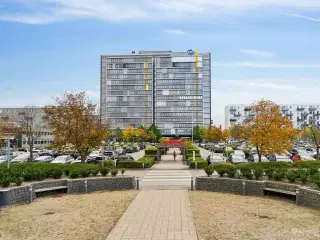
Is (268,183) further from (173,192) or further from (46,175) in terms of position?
(46,175)

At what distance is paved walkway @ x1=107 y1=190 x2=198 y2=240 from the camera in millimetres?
9773

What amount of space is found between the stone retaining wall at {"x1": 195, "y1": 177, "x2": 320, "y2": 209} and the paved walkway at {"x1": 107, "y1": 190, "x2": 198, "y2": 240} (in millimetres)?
2862

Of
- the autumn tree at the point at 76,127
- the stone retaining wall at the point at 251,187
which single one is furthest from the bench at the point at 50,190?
the autumn tree at the point at 76,127

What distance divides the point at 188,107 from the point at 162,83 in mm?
14333

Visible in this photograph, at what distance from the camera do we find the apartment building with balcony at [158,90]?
150 metres

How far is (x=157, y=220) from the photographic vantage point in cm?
1155

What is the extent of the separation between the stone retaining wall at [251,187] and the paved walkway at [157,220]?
286 centimetres

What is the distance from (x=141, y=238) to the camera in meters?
9.44

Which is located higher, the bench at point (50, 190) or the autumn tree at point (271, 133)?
the autumn tree at point (271, 133)

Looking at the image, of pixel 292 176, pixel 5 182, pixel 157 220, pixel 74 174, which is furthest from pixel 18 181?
pixel 292 176

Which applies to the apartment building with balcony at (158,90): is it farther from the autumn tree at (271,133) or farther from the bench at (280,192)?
the bench at (280,192)

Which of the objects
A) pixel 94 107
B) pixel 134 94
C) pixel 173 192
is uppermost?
pixel 134 94

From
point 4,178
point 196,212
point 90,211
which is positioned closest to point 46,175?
point 4,178

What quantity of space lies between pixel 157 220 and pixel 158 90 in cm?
14039
